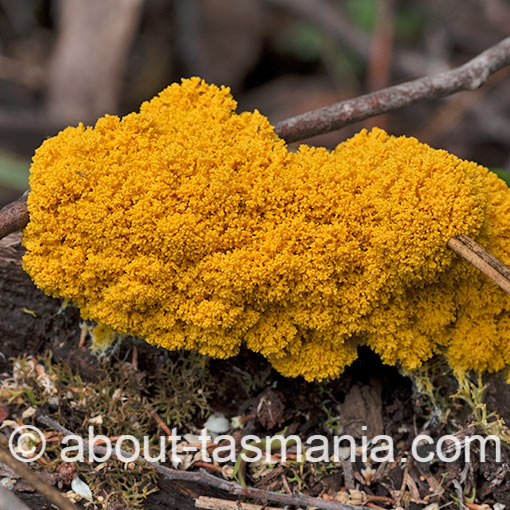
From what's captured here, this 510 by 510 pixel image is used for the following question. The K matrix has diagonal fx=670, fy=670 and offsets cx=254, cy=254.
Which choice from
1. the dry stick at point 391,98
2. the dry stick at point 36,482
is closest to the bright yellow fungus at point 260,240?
the dry stick at point 391,98

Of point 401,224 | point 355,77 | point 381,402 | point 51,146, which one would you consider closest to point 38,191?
point 51,146

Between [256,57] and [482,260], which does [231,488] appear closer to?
[482,260]

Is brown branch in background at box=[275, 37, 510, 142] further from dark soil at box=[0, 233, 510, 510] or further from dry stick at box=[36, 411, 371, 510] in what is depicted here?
dry stick at box=[36, 411, 371, 510]

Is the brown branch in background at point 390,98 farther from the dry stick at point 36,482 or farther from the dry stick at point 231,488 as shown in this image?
the dry stick at point 36,482

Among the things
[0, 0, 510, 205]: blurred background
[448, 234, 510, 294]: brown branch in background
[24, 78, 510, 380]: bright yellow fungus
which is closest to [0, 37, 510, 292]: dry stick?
[24, 78, 510, 380]: bright yellow fungus

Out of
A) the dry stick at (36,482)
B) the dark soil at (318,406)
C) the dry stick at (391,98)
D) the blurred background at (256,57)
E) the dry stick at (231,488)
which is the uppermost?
the blurred background at (256,57)

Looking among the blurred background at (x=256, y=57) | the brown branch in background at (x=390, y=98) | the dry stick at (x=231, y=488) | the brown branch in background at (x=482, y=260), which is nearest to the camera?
the brown branch in background at (x=482, y=260)
